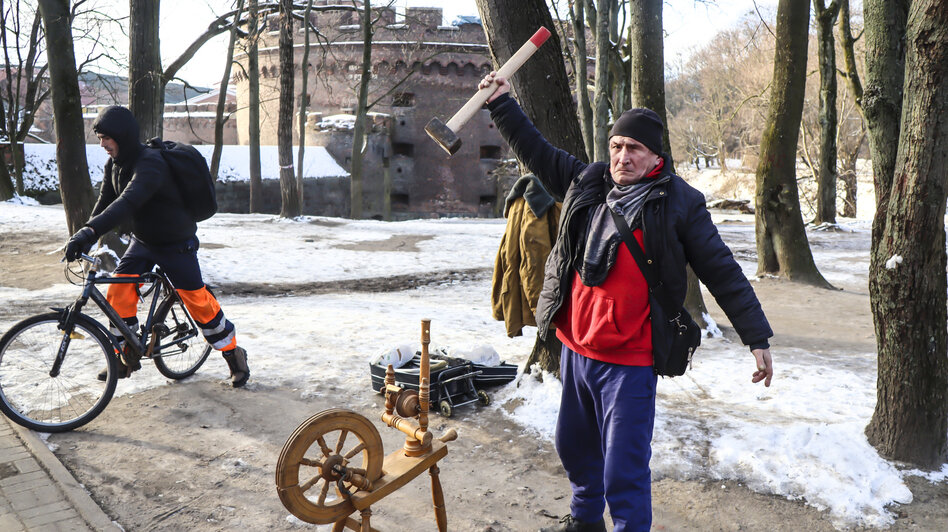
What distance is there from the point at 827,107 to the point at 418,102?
21870 mm

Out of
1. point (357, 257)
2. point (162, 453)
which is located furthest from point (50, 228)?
point (162, 453)

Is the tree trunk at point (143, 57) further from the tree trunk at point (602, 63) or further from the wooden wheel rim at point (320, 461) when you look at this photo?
the wooden wheel rim at point (320, 461)

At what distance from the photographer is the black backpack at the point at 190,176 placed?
5.15m

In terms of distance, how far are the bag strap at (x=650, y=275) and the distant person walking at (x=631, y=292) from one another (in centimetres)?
2

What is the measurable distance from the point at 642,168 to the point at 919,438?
2486 mm

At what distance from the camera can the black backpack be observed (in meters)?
5.15

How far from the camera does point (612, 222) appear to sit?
3025 millimetres

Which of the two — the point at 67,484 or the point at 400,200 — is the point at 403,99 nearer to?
the point at 400,200

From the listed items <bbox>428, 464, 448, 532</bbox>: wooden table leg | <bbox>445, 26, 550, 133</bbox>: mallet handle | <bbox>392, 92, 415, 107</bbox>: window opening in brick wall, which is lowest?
<bbox>428, 464, 448, 532</bbox>: wooden table leg

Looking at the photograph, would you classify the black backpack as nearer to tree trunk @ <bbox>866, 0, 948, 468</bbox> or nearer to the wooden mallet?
the wooden mallet

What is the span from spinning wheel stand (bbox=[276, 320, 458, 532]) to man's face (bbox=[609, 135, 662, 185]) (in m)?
1.00

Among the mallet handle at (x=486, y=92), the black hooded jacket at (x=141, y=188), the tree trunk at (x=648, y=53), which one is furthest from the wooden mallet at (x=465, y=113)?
the tree trunk at (x=648, y=53)

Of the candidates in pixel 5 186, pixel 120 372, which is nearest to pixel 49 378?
pixel 120 372

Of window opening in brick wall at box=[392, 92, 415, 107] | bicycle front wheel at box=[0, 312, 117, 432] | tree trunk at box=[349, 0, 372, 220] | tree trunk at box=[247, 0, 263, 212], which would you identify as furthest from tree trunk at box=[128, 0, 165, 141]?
window opening in brick wall at box=[392, 92, 415, 107]
